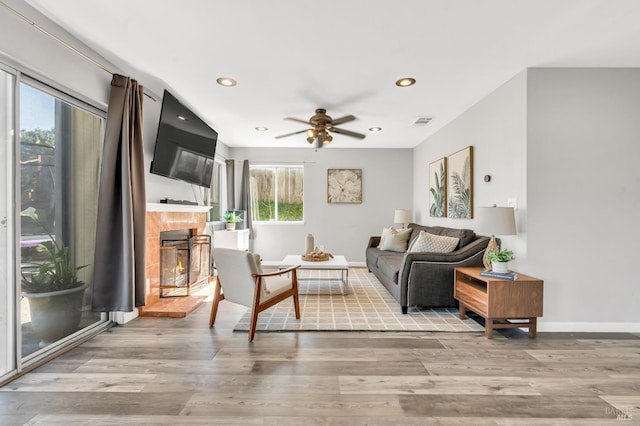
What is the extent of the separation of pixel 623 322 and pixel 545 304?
2.43ft

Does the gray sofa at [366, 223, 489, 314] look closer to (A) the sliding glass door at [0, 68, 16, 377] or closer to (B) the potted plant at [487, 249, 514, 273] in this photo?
(B) the potted plant at [487, 249, 514, 273]

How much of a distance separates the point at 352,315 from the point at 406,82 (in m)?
2.53

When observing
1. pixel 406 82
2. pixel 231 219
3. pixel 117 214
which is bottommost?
pixel 231 219

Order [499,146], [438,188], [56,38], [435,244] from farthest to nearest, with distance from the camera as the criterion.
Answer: [438,188] < [435,244] < [499,146] < [56,38]

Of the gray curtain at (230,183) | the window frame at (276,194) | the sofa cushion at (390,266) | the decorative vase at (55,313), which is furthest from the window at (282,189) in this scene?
the decorative vase at (55,313)

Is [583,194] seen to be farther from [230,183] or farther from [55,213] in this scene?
[230,183]

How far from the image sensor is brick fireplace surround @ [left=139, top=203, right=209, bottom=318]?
325 cm

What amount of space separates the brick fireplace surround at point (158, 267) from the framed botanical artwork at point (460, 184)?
11.8 feet

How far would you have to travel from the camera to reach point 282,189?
6.38 metres

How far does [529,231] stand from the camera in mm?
2834

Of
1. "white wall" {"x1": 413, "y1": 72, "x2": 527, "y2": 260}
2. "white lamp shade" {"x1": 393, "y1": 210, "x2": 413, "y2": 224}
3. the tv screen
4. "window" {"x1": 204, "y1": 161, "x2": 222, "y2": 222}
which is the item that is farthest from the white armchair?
"white lamp shade" {"x1": 393, "y1": 210, "x2": 413, "y2": 224}

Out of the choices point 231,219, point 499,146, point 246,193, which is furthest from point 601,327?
point 246,193

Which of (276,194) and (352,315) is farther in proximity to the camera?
(276,194)

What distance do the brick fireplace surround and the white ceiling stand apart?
4.60 ft
